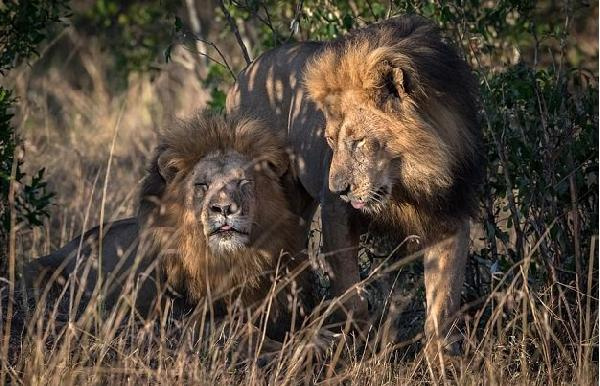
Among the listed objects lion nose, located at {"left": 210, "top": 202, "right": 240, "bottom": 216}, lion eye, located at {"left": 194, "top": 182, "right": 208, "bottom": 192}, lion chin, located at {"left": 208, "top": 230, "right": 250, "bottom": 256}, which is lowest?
lion chin, located at {"left": 208, "top": 230, "right": 250, "bottom": 256}

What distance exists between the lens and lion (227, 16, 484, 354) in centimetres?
496

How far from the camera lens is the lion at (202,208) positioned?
17.5 feet

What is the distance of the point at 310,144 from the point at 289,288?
64 cm

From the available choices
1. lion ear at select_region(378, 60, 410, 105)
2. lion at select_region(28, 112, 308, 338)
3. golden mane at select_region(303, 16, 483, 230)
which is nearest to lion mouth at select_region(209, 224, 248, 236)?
lion at select_region(28, 112, 308, 338)

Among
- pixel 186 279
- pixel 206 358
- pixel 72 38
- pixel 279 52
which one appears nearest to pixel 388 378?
pixel 206 358

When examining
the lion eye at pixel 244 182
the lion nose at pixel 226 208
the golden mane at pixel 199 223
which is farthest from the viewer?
the golden mane at pixel 199 223

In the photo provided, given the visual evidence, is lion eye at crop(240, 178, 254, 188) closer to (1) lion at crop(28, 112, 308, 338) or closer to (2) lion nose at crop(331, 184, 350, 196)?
(1) lion at crop(28, 112, 308, 338)

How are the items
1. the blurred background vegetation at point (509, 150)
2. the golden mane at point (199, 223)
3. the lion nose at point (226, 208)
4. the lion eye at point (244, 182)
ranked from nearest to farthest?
the lion nose at point (226, 208), the lion eye at point (244, 182), the golden mane at point (199, 223), the blurred background vegetation at point (509, 150)

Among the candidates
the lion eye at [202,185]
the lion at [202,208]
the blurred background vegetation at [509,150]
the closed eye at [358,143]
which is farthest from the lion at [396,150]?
the lion eye at [202,185]

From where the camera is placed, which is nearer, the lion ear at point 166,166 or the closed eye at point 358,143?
the closed eye at point 358,143

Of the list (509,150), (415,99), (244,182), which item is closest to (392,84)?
(415,99)

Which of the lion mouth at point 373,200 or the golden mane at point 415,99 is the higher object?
the golden mane at point 415,99

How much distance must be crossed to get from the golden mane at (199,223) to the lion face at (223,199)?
50 millimetres

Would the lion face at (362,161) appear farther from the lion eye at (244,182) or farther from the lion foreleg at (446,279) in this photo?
the lion foreleg at (446,279)
